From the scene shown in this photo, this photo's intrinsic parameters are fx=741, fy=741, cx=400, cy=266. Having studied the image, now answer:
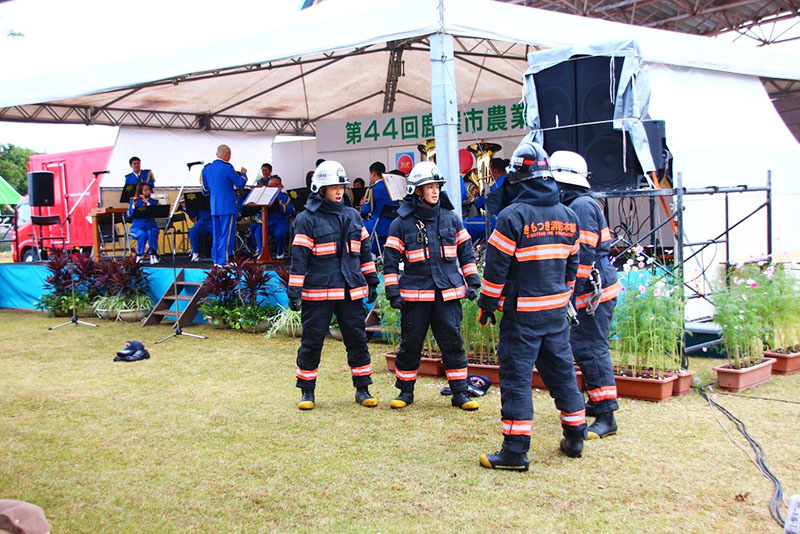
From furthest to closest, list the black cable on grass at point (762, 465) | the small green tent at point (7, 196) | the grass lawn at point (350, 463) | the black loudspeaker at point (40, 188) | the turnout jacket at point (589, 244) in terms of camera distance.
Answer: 1. the black loudspeaker at point (40, 188)
2. the turnout jacket at point (589, 244)
3. the small green tent at point (7, 196)
4. the grass lawn at point (350, 463)
5. the black cable on grass at point (762, 465)

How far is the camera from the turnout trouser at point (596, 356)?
4934 millimetres

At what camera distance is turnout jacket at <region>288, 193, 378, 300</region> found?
5727 mm


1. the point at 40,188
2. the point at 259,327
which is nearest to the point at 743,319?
the point at 259,327

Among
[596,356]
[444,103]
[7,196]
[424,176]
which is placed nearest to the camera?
[7,196]

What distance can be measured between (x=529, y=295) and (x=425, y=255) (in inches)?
60.1

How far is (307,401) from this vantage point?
19.2 ft

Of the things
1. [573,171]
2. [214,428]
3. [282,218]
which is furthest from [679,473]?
[282,218]

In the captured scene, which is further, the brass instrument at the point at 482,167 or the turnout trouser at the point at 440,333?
Result: the brass instrument at the point at 482,167

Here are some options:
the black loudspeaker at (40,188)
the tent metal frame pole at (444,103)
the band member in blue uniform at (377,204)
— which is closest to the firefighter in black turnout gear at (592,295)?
the tent metal frame pole at (444,103)

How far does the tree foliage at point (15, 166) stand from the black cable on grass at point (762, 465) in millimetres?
33472

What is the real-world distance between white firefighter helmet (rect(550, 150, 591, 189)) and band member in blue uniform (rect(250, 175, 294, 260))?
28.9 ft

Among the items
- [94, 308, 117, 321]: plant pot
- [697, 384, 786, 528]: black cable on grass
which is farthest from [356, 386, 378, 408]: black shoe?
[94, 308, 117, 321]: plant pot

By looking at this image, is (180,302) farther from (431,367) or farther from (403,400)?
(403,400)

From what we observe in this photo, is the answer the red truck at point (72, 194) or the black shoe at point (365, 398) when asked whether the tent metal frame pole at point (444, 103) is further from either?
the red truck at point (72, 194)
